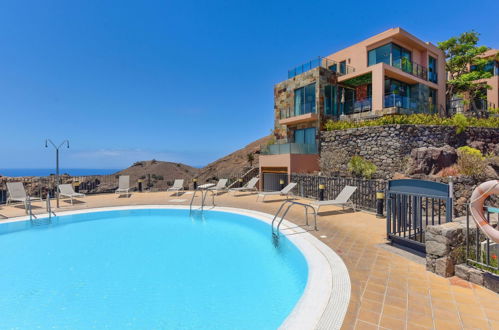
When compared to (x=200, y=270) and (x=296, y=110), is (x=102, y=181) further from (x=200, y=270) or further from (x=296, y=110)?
(x=200, y=270)

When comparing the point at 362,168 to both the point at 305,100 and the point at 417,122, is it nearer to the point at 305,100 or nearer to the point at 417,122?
the point at 417,122

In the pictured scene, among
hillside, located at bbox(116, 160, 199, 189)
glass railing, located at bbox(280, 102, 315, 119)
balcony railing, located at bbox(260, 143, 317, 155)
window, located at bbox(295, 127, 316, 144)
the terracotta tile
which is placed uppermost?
glass railing, located at bbox(280, 102, 315, 119)

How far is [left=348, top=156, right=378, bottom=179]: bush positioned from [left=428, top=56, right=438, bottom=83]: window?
46.3ft

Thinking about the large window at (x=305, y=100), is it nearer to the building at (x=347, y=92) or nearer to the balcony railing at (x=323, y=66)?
the building at (x=347, y=92)

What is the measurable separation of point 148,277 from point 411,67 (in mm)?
24104

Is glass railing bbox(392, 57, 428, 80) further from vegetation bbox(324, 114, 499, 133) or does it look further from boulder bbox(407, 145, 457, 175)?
boulder bbox(407, 145, 457, 175)

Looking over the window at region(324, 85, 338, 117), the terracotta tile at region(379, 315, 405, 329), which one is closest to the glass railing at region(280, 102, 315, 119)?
the window at region(324, 85, 338, 117)

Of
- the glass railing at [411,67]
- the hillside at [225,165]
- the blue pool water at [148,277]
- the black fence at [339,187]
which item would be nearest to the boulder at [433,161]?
the black fence at [339,187]

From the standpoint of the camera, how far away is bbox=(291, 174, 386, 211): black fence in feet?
31.9

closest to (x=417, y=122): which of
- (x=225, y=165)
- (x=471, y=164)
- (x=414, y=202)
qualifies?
(x=471, y=164)

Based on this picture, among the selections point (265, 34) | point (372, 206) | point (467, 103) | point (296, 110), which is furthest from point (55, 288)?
point (467, 103)

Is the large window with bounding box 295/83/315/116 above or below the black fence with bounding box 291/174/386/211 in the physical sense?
above

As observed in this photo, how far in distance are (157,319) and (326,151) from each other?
53.4ft

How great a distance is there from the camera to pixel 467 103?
2277 centimetres
